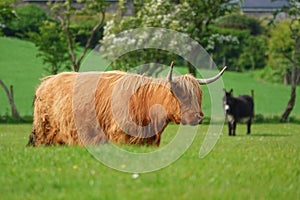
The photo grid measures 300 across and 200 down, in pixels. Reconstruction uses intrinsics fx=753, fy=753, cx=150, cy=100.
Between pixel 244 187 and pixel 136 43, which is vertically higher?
pixel 244 187

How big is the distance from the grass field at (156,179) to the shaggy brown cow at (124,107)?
2411mm

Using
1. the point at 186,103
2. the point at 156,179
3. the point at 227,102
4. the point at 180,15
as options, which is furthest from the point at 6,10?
the point at 156,179

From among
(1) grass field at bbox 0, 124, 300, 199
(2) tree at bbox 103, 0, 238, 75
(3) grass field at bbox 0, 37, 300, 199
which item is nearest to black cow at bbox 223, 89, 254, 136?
(2) tree at bbox 103, 0, 238, 75

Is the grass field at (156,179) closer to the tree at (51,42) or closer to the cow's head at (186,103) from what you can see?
the cow's head at (186,103)

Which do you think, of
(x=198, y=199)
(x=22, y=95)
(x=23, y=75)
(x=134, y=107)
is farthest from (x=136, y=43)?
(x=198, y=199)

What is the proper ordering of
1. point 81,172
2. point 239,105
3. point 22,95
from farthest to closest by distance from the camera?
1. point 22,95
2. point 239,105
3. point 81,172

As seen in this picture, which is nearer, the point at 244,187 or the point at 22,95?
the point at 244,187

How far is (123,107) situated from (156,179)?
16.6ft

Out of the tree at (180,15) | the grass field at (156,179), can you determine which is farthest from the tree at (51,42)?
the grass field at (156,179)

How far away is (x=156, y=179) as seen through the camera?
862cm

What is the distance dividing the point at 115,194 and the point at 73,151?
12.7 feet

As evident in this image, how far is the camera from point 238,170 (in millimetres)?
9492

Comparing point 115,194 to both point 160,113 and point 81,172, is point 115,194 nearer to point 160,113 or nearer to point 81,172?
point 81,172

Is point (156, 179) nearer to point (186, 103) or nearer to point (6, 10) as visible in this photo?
point (186, 103)
